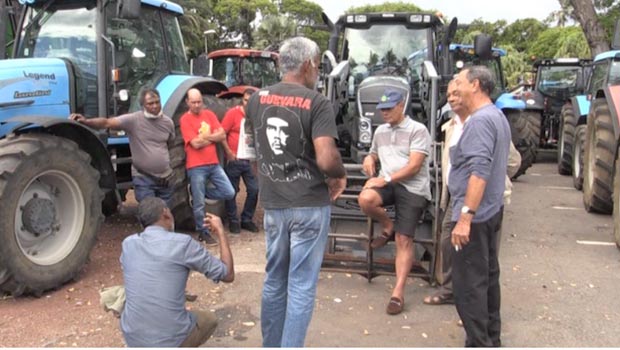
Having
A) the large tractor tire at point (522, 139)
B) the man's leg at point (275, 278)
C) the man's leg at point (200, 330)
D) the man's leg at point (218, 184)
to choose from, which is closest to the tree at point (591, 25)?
the large tractor tire at point (522, 139)

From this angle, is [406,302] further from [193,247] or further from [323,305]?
[193,247]

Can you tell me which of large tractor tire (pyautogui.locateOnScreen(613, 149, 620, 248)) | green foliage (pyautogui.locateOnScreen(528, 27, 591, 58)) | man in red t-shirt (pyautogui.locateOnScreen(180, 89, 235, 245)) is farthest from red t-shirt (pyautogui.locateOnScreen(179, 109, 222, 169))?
green foliage (pyautogui.locateOnScreen(528, 27, 591, 58))

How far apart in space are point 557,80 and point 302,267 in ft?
42.5

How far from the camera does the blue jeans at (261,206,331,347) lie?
309cm

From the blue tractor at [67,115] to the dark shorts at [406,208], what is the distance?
8.04 feet

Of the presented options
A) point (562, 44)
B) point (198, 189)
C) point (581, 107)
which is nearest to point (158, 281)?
point (198, 189)

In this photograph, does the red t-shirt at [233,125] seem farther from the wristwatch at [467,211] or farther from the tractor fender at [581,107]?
the tractor fender at [581,107]

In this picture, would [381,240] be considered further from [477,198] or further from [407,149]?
[477,198]

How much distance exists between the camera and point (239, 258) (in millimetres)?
5629

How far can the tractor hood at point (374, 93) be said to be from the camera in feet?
20.5

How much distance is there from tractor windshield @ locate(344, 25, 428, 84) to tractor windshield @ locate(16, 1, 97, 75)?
306 cm

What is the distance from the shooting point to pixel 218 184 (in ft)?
20.2

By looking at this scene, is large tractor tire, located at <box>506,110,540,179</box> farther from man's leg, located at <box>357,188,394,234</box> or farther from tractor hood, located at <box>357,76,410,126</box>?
A: man's leg, located at <box>357,188,394,234</box>

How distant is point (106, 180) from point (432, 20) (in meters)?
4.16
